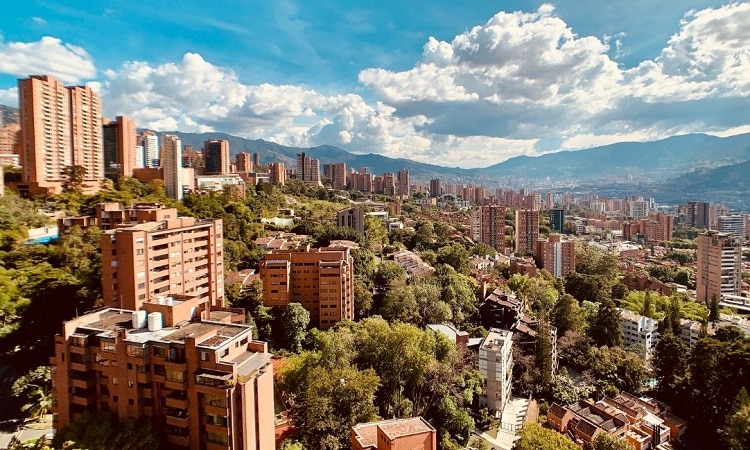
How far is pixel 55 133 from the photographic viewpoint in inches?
790

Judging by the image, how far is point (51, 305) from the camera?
1202 centimetres

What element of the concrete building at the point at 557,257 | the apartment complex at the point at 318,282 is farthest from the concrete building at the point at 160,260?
the concrete building at the point at 557,257

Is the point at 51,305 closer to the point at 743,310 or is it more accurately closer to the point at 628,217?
the point at 743,310

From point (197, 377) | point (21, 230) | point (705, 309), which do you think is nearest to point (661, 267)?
point (705, 309)

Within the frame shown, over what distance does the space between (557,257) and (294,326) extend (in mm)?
25939

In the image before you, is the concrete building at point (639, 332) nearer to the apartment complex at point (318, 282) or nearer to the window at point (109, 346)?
the apartment complex at point (318, 282)

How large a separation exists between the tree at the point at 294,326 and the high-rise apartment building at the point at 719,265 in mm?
27622

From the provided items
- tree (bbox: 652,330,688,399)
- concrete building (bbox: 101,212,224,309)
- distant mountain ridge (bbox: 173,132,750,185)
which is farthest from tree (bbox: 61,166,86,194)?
distant mountain ridge (bbox: 173,132,750,185)

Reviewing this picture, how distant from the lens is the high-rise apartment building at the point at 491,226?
3909cm

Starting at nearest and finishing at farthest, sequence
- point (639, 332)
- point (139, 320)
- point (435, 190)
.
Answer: point (139, 320), point (639, 332), point (435, 190)

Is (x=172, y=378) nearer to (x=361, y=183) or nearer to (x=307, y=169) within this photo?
(x=307, y=169)

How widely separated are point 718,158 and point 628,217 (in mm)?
94018

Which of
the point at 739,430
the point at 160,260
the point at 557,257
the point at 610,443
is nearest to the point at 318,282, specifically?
the point at 160,260

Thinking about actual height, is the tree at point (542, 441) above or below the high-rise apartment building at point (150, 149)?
below
